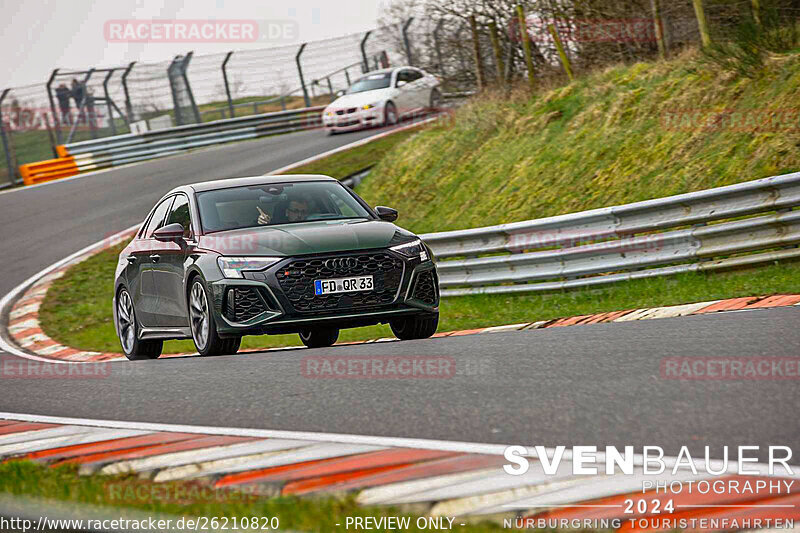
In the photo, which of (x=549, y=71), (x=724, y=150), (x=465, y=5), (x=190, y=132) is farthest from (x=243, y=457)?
(x=190, y=132)

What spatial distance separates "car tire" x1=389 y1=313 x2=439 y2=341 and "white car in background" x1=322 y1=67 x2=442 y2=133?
61.7ft

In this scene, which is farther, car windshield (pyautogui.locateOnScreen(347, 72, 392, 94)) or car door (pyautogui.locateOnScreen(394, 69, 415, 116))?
car windshield (pyautogui.locateOnScreen(347, 72, 392, 94))

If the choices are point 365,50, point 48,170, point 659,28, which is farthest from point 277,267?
point 365,50

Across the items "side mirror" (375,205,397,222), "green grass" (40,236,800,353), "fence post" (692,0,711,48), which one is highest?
"fence post" (692,0,711,48)

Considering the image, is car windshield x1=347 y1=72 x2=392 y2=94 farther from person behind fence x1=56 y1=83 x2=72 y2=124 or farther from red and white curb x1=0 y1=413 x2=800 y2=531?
red and white curb x1=0 y1=413 x2=800 y2=531

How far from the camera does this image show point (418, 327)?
9633mm

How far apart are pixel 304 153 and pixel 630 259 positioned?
16840 millimetres

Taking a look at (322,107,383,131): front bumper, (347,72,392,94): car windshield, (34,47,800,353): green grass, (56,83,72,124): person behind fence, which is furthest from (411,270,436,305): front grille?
(56,83,72,124): person behind fence

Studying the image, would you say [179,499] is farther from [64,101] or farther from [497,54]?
[64,101]

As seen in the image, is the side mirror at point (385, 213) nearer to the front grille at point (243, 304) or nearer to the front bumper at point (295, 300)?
the front bumper at point (295, 300)

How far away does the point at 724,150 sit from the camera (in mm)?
12594

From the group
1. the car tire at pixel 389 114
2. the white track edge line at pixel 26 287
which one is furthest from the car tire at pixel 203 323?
the car tire at pixel 389 114

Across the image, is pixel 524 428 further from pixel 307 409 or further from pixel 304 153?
pixel 304 153

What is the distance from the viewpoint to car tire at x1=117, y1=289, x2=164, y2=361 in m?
11.0
